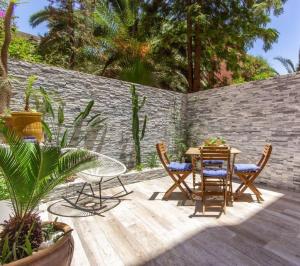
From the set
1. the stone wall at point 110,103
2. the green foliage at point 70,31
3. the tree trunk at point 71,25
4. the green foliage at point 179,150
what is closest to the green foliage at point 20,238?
the stone wall at point 110,103

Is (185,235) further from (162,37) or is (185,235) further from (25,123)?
(162,37)

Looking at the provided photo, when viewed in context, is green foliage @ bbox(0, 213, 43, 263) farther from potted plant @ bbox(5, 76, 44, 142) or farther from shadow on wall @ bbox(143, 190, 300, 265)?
potted plant @ bbox(5, 76, 44, 142)

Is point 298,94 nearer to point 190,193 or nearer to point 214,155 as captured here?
point 214,155

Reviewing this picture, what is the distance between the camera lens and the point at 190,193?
150 inches

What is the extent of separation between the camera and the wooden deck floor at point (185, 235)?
213cm

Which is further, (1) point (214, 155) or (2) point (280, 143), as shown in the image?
(2) point (280, 143)

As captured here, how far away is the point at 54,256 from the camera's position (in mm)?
1531

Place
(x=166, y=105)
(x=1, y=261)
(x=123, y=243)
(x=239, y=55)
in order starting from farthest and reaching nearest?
(x=239, y=55), (x=166, y=105), (x=123, y=243), (x=1, y=261)

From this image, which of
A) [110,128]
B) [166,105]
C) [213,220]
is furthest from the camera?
[166,105]

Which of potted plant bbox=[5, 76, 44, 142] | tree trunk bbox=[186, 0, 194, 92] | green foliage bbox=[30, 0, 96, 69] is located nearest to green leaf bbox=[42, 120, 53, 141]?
potted plant bbox=[5, 76, 44, 142]

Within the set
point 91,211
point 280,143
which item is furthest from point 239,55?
point 91,211

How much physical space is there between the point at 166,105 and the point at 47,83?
116 inches

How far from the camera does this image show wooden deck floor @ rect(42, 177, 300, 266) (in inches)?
83.9

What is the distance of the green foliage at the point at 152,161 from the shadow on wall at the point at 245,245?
2.58 meters
